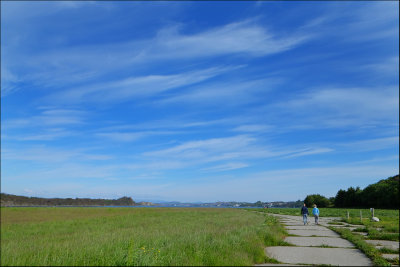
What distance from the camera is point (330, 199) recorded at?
102438 millimetres

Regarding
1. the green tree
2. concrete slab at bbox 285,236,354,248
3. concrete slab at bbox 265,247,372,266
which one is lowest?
the green tree

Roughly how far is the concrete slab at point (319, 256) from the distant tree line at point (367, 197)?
7150cm

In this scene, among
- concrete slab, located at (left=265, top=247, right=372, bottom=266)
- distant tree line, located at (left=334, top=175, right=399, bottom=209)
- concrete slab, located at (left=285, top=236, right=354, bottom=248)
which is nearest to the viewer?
concrete slab, located at (left=265, top=247, right=372, bottom=266)

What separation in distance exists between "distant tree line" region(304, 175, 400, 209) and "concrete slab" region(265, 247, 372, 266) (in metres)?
71.5

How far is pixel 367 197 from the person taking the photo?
78.0m

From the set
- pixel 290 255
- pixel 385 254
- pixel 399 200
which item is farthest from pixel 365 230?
pixel 399 200

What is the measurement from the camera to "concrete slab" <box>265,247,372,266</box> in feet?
26.8

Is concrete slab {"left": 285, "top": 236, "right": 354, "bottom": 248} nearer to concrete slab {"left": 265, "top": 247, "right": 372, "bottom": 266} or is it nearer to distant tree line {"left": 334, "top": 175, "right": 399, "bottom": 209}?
concrete slab {"left": 265, "top": 247, "right": 372, "bottom": 266}

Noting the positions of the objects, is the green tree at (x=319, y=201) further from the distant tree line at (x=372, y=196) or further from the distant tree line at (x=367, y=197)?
the distant tree line at (x=372, y=196)

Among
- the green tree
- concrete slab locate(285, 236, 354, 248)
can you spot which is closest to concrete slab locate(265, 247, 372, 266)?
concrete slab locate(285, 236, 354, 248)

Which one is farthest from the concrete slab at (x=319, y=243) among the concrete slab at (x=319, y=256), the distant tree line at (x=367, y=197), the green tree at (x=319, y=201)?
the green tree at (x=319, y=201)

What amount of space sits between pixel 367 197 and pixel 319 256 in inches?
3179

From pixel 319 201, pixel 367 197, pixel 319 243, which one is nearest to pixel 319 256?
pixel 319 243

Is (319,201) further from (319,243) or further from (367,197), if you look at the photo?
(319,243)
